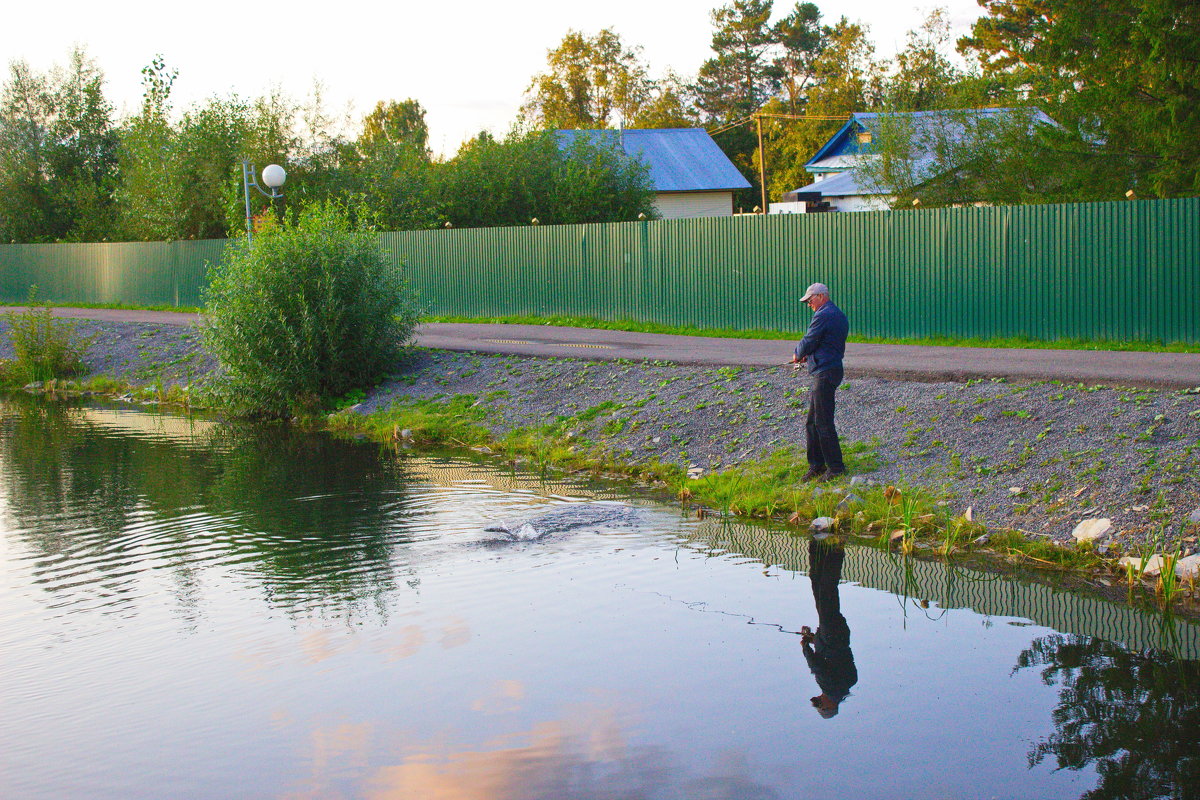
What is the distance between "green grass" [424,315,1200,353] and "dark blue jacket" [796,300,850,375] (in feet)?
26.0

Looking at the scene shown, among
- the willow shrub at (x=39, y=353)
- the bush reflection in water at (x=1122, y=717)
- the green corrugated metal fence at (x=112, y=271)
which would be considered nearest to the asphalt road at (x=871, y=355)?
the bush reflection in water at (x=1122, y=717)

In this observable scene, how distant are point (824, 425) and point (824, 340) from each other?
2.80 ft

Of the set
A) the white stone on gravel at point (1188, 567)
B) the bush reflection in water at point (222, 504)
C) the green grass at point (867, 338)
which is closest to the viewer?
the white stone on gravel at point (1188, 567)

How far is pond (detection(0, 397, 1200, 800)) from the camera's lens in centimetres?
564

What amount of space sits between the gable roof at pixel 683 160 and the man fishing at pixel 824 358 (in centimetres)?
3753

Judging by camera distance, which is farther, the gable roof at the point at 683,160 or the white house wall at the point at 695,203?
the white house wall at the point at 695,203

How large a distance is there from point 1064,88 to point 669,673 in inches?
662

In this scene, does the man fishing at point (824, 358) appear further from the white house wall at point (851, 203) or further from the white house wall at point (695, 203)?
the white house wall at point (695, 203)

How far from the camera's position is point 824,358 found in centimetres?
1077

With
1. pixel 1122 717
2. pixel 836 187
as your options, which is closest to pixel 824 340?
pixel 1122 717

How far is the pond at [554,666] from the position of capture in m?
5.64

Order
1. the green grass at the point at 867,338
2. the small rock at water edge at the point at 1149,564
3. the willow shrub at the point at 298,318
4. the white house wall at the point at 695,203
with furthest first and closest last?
the white house wall at the point at 695,203
the willow shrub at the point at 298,318
the green grass at the point at 867,338
the small rock at water edge at the point at 1149,564

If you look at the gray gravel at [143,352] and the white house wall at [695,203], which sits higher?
the white house wall at [695,203]

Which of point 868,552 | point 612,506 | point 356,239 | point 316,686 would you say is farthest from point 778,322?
point 316,686
